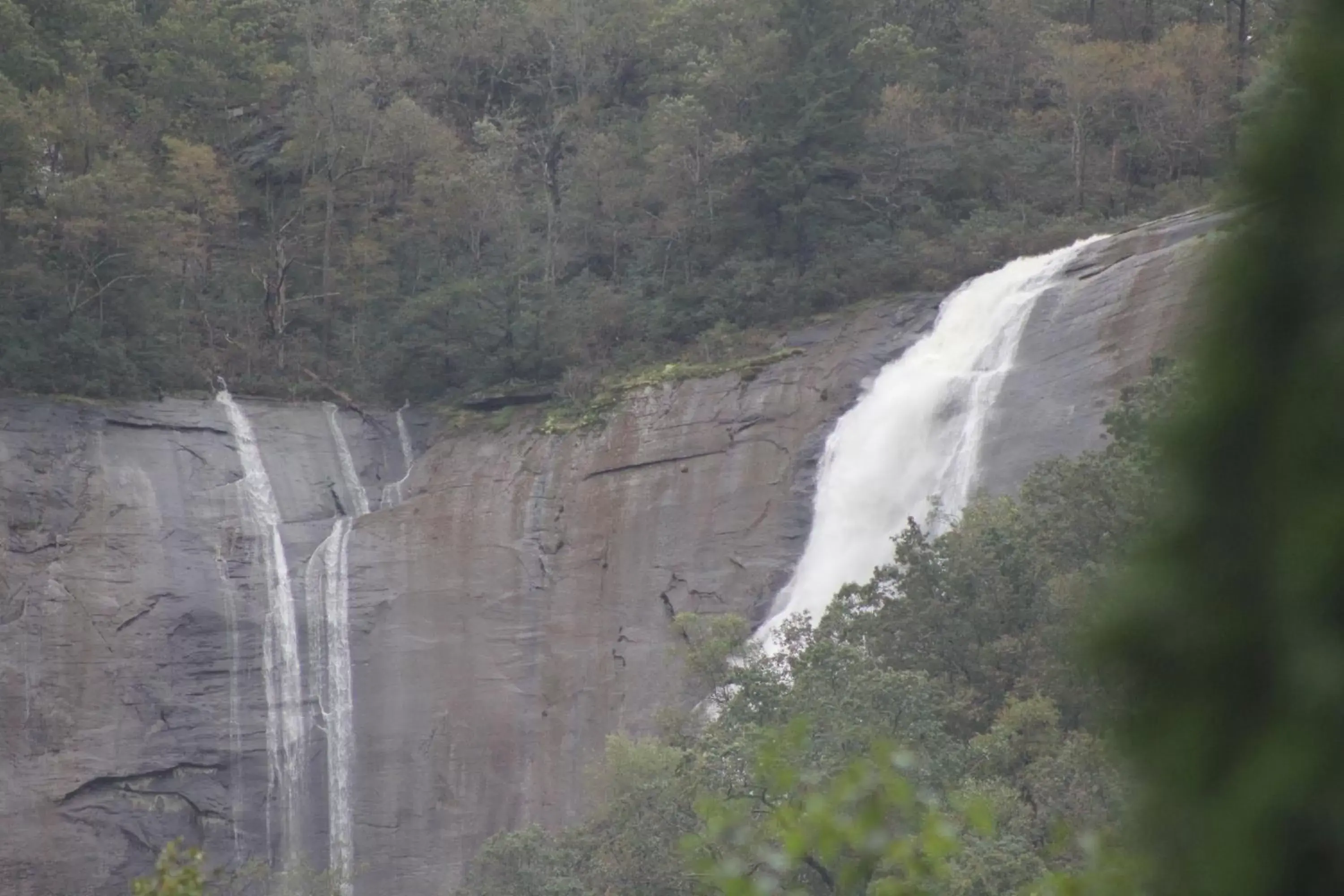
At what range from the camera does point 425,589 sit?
98.4ft

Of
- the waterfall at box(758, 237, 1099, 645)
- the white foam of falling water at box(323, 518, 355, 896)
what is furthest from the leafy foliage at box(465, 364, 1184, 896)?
the white foam of falling water at box(323, 518, 355, 896)

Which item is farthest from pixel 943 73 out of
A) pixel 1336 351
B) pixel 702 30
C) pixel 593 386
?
pixel 1336 351

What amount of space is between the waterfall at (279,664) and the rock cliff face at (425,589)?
0.14 metres

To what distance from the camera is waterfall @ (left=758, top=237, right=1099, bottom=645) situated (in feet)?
89.5

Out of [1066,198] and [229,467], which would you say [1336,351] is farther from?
[1066,198]

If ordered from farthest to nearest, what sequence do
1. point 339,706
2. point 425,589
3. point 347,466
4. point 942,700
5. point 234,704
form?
point 347,466, point 425,589, point 339,706, point 234,704, point 942,700

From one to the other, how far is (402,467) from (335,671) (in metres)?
5.40

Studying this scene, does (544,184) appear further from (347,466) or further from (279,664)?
(279,664)

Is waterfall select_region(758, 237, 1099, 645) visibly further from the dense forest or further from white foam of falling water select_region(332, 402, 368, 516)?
white foam of falling water select_region(332, 402, 368, 516)

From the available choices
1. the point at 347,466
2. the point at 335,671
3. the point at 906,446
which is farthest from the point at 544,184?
the point at 906,446

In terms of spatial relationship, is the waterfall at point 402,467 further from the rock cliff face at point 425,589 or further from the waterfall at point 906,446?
the waterfall at point 906,446

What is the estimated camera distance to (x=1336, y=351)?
2129 mm

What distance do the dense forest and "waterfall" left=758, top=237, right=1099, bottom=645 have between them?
3.91m

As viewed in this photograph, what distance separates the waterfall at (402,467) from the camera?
32344mm
